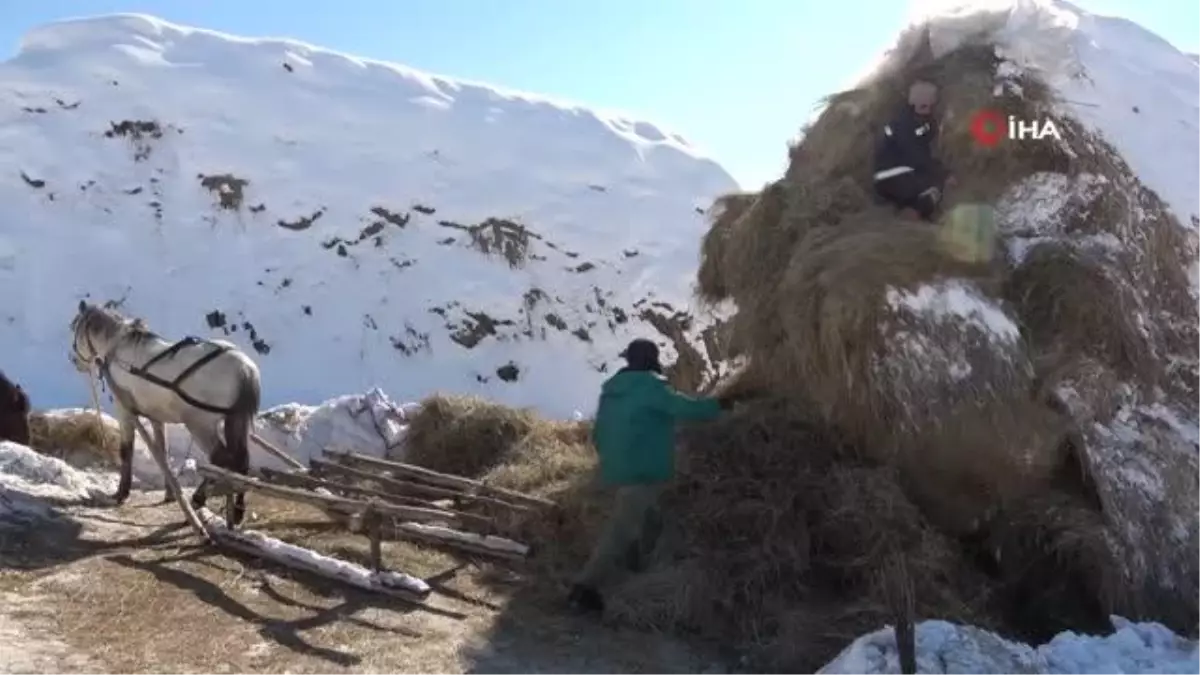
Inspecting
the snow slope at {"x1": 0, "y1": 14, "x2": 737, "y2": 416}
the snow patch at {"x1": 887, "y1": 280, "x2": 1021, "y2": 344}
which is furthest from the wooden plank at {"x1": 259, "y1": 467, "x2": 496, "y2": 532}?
the snow slope at {"x1": 0, "y1": 14, "x2": 737, "y2": 416}

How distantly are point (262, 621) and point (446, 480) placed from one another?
2857 mm

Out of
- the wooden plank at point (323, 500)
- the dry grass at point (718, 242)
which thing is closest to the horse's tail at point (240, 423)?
the wooden plank at point (323, 500)

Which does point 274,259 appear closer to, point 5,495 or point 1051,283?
point 5,495

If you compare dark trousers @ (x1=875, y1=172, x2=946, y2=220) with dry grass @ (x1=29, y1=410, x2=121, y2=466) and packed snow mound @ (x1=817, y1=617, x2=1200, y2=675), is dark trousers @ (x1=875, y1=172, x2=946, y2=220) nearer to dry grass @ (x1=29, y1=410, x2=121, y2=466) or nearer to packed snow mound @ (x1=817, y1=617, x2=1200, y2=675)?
packed snow mound @ (x1=817, y1=617, x2=1200, y2=675)

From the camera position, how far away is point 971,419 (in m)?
5.31

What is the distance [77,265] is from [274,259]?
3.98 metres

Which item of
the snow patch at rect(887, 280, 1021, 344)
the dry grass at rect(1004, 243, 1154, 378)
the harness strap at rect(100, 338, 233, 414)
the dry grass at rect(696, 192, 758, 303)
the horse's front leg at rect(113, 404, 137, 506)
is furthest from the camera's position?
the horse's front leg at rect(113, 404, 137, 506)

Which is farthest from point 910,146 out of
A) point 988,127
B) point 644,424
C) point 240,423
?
point 240,423

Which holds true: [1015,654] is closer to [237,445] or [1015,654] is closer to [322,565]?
[322,565]

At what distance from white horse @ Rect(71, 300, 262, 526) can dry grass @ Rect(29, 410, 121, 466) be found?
13.4ft

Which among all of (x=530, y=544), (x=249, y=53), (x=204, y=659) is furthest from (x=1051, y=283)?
(x=249, y=53)

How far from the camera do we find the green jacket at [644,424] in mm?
5547

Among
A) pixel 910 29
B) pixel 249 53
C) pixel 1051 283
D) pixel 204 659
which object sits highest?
pixel 249 53

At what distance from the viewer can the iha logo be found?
604 cm
